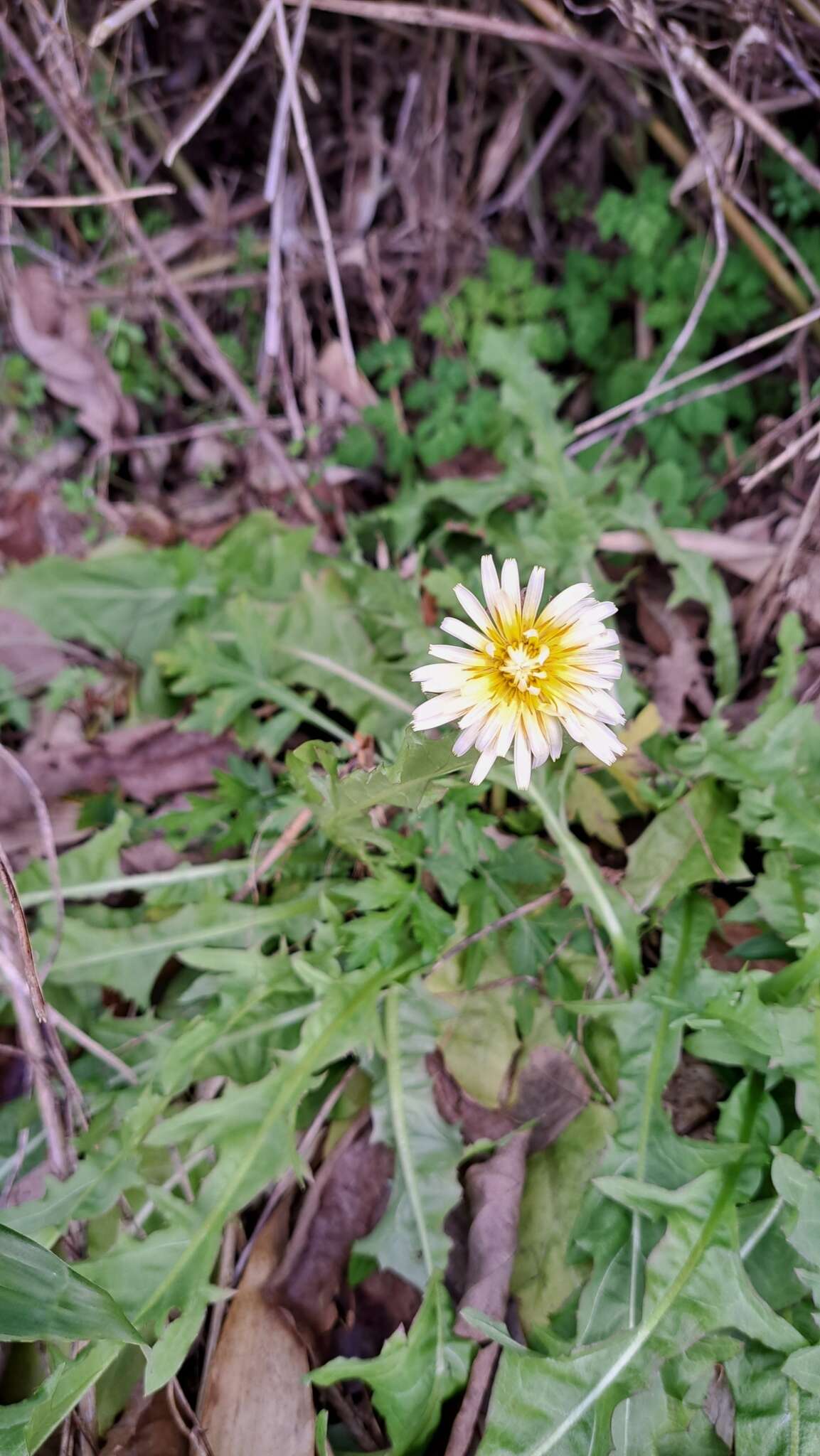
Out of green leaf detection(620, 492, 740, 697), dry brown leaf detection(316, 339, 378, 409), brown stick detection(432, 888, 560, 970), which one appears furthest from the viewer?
dry brown leaf detection(316, 339, 378, 409)

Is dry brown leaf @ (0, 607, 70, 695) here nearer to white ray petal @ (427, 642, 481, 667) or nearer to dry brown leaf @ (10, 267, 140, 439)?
dry brown leaf @ (10, 267, 140, 439)

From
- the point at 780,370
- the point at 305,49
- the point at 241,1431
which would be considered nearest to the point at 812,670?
the point at 780,370

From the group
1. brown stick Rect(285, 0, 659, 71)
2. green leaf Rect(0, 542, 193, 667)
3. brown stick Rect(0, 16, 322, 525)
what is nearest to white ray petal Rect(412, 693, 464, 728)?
green leaf Rect(0, 542, 193, 667)

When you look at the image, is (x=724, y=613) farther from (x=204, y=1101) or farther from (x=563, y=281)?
(x=204, y=1101)

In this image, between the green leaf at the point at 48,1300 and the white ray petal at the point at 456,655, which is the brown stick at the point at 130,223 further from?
the green leaf at the point at 48,1300

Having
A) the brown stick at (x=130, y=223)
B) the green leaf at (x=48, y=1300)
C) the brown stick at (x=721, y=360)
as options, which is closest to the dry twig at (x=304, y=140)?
the brown stick at (x=130, y=223)
